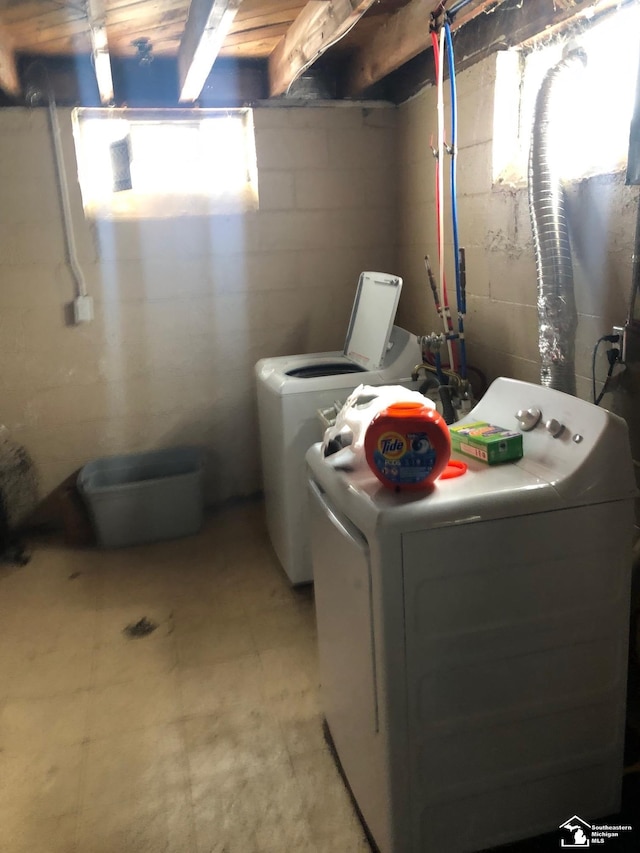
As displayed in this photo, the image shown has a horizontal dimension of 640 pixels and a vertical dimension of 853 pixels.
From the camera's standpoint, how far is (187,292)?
300 centimetres

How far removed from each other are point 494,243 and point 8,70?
6.25 ft

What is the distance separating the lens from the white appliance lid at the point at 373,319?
8.04ft

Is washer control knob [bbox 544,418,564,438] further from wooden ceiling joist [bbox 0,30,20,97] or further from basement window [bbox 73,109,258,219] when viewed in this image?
wooden ceiling joist [bbox 0,30,20,97]

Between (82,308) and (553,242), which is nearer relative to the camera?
(553,242)

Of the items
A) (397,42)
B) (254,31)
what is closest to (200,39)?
(254,31)

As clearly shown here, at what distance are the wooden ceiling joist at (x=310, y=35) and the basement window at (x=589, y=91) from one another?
0.56 m

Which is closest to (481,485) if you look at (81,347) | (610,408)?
(610,408)

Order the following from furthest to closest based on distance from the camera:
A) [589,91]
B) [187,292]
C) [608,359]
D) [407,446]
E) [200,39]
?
[187,292]
[200,39]
[589,91]
[608,359]
[407,446]

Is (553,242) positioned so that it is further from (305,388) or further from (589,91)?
(305,388)

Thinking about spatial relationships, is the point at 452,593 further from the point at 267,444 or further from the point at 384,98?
the point at 384,98

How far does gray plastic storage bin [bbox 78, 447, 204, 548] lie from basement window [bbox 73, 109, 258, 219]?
114 cm

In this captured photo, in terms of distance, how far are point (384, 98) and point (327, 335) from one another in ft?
3.67
